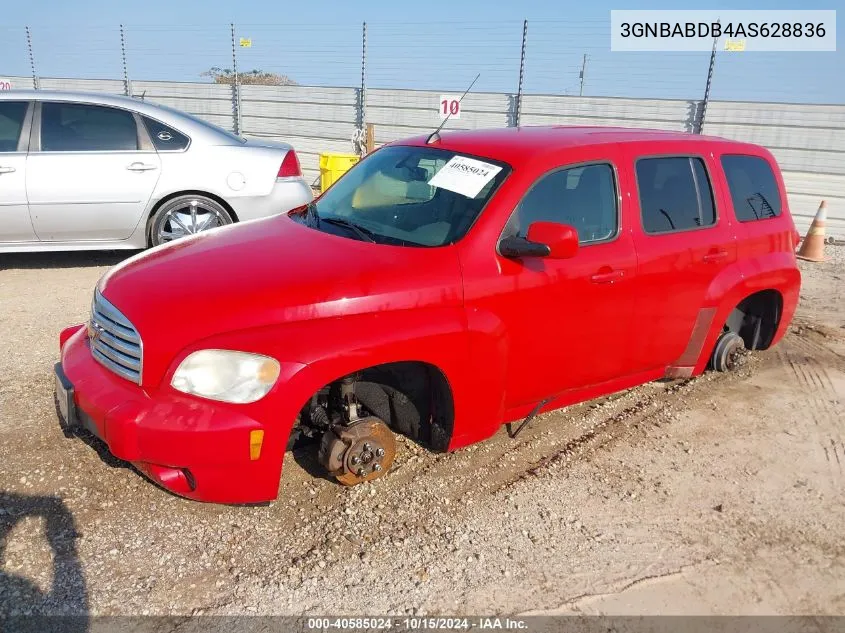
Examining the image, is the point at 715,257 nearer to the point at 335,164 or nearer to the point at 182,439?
the point at 182,439

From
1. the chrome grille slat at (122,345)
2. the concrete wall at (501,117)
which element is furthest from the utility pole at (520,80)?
the chrome grille slat at (122,345)

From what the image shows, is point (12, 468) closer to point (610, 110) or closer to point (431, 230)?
point (431, 230)

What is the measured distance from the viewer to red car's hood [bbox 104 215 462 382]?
265 cm

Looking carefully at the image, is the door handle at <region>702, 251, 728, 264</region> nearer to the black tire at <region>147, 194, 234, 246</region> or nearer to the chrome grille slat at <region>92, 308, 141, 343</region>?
the chrome grille slat at <region>92, 308, 141, 343</region>

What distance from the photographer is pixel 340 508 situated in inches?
122

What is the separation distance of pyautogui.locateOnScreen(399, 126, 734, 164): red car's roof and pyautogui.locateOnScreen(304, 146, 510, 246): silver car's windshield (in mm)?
80

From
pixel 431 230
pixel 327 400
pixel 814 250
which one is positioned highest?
pixel 431 230

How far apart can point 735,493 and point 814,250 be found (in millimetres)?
7084

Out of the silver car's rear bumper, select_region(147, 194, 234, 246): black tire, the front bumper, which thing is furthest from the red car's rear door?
select_region(147, 194, 234, 246): black tire

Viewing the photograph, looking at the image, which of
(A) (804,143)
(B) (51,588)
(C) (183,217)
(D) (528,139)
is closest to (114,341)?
(B) (51,588)

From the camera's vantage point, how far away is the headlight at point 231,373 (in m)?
2.59

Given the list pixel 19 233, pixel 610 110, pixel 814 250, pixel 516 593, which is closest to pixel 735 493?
pixel 516 593

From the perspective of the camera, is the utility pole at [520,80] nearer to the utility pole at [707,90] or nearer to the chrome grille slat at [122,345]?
the utility pole at [707,90]

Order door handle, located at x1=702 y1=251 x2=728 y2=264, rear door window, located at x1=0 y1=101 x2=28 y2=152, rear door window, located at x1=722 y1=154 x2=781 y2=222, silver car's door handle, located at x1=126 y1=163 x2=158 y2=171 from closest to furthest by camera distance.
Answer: door handle, located at x1=702 y1=251 x2=728 y2=264, rear door window, located at x1=722 y1=154 x2=781 y2=222, rear door window, located at x1=0 y1=101 x2=28 y2=152, silver car's door handle, located at x1=126 y1=163 x2=158 y2=171
